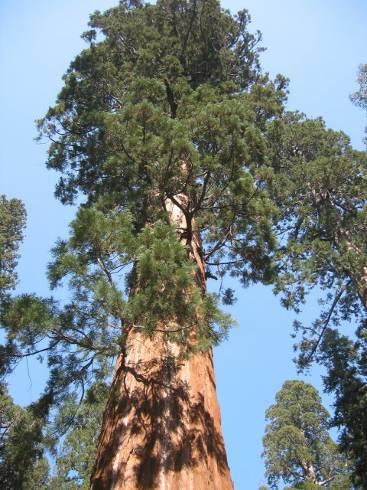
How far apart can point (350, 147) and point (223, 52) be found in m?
4.04

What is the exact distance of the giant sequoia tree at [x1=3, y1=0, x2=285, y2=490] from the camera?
3.47 m

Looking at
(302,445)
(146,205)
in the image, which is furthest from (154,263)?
(302,445)

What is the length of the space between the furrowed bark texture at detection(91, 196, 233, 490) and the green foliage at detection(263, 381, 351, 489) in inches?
636

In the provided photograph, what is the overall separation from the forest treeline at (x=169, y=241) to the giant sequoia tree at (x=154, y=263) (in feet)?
0.06

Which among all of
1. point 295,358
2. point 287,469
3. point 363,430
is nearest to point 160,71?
point 295,358

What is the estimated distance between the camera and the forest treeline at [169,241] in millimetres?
3568

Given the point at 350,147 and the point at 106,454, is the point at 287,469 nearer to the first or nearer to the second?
the point at 350,147

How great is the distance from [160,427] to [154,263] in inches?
51.8

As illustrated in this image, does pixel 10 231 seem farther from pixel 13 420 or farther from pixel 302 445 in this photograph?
pixel 302 445

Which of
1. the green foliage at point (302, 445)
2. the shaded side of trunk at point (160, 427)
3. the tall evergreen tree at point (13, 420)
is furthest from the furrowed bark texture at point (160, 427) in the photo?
the green foliage at point (302, 445)

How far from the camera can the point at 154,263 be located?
3.43 metres

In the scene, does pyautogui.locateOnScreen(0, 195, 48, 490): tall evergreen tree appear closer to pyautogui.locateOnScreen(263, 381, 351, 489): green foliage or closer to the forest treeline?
the forest treeline

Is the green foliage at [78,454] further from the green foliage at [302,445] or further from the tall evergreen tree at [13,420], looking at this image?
the green foliage at [302,445]

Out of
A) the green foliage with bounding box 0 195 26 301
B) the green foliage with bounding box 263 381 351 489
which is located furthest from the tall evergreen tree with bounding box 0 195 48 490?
the green foliage with bounding box 263 381 351 489
